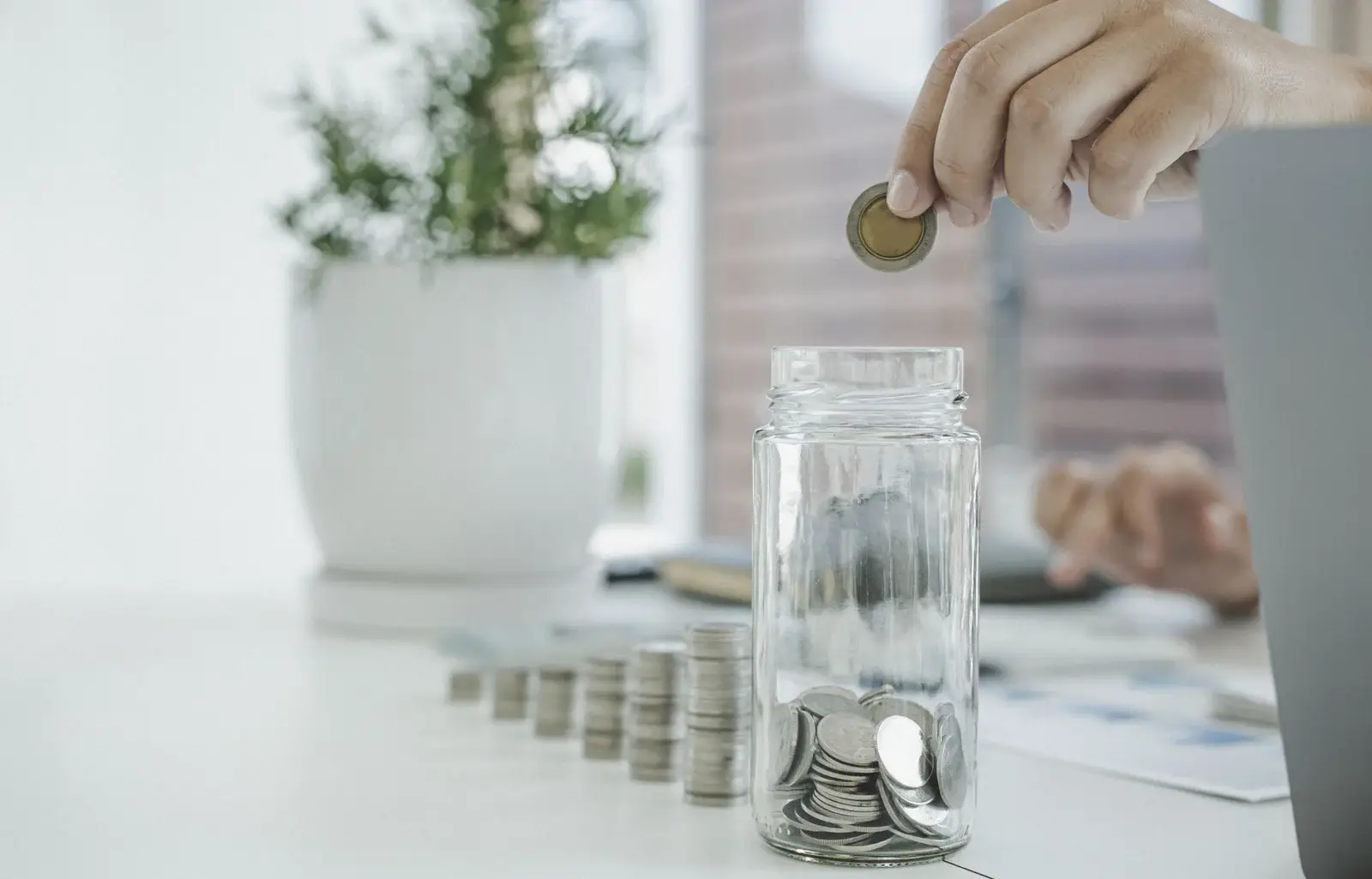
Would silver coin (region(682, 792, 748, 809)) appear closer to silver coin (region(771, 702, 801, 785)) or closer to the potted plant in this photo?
silver coin (region(771, 702, 801, 785))

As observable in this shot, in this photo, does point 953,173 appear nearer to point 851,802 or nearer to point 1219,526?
point 851,802

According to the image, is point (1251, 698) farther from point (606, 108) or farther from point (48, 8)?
point (48, 8)

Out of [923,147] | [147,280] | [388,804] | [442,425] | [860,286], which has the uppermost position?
[860,286]

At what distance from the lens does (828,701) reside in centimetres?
61

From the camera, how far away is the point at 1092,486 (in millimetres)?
1363

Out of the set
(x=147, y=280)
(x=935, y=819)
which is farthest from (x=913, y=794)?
(x=147, y=280)

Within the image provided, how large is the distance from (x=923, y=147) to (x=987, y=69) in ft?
0.20

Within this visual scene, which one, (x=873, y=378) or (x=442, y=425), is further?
(x=442, y=425)

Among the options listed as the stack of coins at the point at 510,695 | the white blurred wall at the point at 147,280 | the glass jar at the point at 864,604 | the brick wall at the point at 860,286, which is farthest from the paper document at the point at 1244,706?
the brick wall at the point at 860,286

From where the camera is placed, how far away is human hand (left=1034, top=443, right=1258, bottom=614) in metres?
1.31

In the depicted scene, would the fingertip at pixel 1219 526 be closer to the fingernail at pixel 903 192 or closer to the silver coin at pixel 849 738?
the fingernail at pixel 903 192

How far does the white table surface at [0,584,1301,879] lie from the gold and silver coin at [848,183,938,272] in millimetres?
274

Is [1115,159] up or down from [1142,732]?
up

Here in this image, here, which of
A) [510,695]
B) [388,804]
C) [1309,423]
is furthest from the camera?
[510,695]
